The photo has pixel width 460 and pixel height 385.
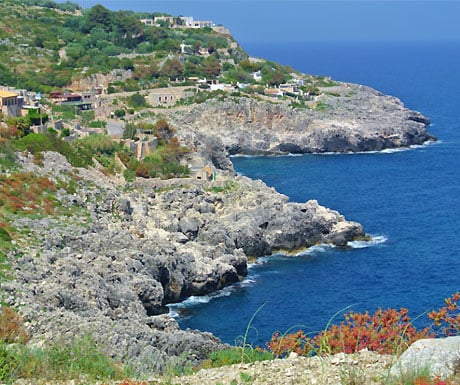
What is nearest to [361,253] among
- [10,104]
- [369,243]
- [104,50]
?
[369,243]

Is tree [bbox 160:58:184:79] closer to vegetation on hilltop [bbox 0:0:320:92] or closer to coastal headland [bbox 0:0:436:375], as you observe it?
vegetation on hilltop [bbox 0:0:320:92]

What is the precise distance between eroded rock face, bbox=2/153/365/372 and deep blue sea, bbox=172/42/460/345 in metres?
1.38

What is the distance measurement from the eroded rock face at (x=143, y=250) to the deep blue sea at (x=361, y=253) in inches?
54.5

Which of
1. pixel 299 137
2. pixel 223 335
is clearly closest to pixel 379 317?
pixel 223 335

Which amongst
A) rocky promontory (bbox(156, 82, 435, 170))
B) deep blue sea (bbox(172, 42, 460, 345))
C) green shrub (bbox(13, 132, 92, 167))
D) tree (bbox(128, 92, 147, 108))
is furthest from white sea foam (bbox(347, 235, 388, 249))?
tree (bbox(128, 92, 147, 108))

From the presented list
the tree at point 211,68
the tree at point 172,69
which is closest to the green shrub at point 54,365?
the tree at point 172,69

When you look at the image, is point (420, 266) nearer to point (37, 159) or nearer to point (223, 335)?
point (223, 335)

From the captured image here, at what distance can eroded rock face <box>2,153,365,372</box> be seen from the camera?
22797mm

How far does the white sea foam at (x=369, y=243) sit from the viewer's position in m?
41.3

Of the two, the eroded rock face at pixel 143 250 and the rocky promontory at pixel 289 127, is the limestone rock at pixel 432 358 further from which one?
the rocky promontory at pixel 289 127

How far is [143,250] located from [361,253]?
1251cm

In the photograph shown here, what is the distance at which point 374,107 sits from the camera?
80.9 metres

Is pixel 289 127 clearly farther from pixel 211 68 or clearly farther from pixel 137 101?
pixel 211 68

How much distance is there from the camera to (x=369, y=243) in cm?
4184
